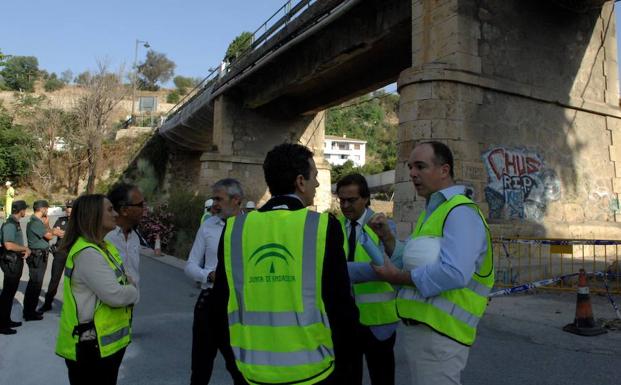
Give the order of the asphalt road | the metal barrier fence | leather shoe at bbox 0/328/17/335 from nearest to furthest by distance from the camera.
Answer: the asphalt road < leather shoe at bbox 0/328/17/335 < the metal barrier fence

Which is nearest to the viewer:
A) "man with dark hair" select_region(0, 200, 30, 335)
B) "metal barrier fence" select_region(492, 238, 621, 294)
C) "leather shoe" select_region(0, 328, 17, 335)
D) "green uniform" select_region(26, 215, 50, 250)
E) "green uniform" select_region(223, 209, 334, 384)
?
"green uniform" select_region(223, 209, 334, 384)

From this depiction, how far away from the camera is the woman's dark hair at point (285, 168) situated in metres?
1.98

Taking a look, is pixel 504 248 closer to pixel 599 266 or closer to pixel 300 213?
pixel 599 266

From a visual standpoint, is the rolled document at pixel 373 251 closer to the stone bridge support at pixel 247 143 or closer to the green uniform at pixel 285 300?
the green uniform at pixel 285 300

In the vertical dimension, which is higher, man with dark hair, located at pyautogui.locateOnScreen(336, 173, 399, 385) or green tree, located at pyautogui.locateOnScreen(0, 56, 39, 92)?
green tree, located at pyautogui.locateOnScreen(0, 56, 39, 92)

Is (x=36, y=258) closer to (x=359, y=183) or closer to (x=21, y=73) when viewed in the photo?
(x=359, y=183)

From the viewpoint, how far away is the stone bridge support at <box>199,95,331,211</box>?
18453mm

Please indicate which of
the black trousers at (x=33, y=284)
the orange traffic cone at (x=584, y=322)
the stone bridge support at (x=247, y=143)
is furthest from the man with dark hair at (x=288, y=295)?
the stone bridge support at (x=247, y=143)

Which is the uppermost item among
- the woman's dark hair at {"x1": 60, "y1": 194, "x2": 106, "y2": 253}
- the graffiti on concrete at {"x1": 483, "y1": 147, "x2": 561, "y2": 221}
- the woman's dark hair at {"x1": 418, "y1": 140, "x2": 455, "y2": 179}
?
the graffiti on concrete at {"x1": 483, "y1": 147, "x2": 561, "y2": 221}

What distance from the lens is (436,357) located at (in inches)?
82.4

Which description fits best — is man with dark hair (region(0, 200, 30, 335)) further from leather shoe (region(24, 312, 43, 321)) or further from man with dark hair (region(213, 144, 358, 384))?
man with dark hair (region(213, 144, 358, 384))

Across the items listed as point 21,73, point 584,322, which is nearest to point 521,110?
point 584,322

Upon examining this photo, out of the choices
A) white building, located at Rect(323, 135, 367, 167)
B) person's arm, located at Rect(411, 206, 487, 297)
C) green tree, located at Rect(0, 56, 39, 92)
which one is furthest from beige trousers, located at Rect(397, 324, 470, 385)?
green tree, located at Rect(0, 56, 39, 92)

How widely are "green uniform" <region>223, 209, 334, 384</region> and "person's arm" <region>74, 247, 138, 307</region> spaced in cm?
117
